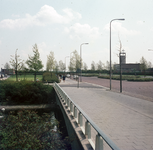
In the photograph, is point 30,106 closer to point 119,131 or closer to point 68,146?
point 68,146

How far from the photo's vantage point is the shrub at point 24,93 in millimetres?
23312

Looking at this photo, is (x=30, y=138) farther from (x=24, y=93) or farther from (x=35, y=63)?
(x=35, y=63)

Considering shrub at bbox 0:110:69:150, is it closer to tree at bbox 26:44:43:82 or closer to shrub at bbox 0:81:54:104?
shrub at bbox 0:81:54:104

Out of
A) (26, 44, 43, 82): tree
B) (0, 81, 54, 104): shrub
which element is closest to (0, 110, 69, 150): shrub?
(0, 81, 54, 104): shrub

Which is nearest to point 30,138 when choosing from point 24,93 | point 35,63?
point 24,93

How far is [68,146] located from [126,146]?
2717mm

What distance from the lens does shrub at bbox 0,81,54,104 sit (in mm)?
23312

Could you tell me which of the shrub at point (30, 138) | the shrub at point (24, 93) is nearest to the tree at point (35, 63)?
the shrub at point (24, 93)

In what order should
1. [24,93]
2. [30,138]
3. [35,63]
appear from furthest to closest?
1. [35,63]
2. [24,93]
3. [30,138]

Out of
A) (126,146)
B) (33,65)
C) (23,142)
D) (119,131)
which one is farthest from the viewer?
(33,65)

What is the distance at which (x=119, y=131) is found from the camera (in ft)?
20.1

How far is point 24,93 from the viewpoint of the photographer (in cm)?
2328

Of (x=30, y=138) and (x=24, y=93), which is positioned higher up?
(x=30, y=138)

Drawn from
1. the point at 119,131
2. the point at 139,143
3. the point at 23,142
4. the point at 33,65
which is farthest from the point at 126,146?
the point at 33,65
